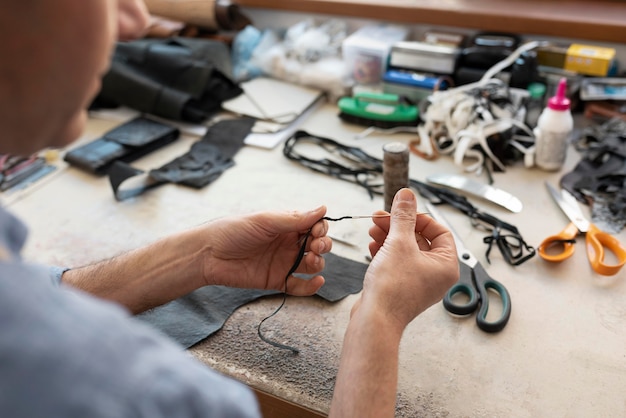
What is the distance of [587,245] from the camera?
3.08ft

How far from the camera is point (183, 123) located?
1417 millimetres

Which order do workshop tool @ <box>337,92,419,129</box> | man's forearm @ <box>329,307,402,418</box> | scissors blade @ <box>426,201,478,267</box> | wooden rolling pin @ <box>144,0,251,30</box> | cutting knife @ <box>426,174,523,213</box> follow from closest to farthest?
man's forearm @ <box>329,307,402,418</box> → scissors blade @ <box>426,201,478,267</box> → cutting knife @ <box>426,174,523,213</box> → workshop tool @ <box>337,92,419,129</box> → wooden rolling pin @ <box>144,0,251,30</box>

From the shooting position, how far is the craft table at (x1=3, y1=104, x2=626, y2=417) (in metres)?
0.73

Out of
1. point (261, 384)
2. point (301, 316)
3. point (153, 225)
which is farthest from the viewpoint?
point (153, 225)

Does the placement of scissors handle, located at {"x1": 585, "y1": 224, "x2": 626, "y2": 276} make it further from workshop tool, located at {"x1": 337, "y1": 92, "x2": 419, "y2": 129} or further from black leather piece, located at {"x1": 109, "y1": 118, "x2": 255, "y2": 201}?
black leather piece, located at {"x1": 109, "y1": 118, "x2": 255, "y2": 201}

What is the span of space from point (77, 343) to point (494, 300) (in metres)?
0.66

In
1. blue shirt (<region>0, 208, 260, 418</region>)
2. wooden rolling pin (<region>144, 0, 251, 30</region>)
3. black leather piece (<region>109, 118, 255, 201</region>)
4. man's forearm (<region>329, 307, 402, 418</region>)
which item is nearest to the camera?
blue shirt (<region>0, 208, 260, 418</region>)

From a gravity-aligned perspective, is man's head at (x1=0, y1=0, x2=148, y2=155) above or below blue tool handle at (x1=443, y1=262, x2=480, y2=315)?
above

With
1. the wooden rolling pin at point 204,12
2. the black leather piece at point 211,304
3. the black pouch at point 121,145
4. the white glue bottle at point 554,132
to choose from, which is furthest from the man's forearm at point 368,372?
the wooden rolling pin at point 204,12

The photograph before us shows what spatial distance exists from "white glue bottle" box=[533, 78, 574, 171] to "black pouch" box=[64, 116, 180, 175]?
0.82m

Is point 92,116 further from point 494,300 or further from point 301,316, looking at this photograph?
point 494,300

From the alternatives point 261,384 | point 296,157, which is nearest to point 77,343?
point 261,384

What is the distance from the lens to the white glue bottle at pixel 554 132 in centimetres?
107

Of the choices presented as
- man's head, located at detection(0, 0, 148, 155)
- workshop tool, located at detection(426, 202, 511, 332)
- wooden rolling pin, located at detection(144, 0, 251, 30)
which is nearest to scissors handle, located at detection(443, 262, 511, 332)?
workshop tool, located at detection(426, 202, 511, 332)
